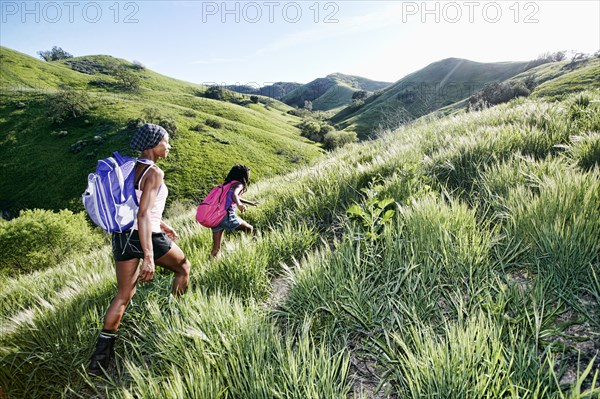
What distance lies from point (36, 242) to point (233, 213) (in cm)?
2994

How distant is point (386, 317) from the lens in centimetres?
243

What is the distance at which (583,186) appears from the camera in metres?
2.59

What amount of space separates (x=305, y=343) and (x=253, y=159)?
2769 inches

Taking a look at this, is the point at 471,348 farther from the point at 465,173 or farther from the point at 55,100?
the point at 55,100

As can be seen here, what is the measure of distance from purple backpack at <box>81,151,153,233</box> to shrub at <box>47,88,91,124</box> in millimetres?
89594

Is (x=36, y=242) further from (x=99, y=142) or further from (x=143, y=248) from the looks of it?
(x=99, y=142)

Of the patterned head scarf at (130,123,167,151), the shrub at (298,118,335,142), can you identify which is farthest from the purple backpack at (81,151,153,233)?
the shrub at (298,118,335,142)

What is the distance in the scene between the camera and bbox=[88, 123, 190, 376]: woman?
116 inches

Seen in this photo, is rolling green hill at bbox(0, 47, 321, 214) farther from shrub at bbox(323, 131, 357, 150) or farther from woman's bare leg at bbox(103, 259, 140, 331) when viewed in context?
woman's bare leg at bbox(103, 259, 140, 331)

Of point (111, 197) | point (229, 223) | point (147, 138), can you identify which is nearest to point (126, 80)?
point (229, 223)

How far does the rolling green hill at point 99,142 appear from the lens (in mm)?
55562

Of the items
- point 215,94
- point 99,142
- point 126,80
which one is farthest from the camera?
point 215,94

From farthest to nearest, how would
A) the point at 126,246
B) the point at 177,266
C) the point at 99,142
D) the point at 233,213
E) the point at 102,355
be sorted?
the point at 99,142 < the point at 233,213 < the point at 177,266 < the point at 126,246 < the point at 102,355

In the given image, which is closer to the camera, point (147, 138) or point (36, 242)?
point (147, 138)
